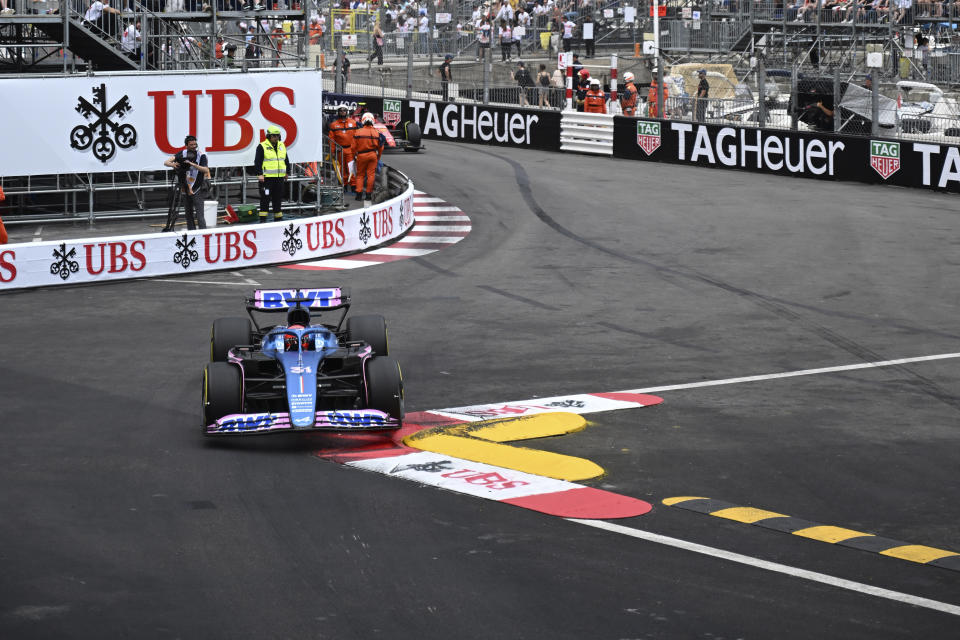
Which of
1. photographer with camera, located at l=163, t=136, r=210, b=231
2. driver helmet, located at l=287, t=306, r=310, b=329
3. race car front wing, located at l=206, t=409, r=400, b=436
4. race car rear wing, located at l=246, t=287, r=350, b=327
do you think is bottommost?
race car front wing, located at l=206, t=409, r=400, b=436

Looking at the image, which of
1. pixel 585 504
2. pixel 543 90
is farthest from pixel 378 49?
pixel 585 504

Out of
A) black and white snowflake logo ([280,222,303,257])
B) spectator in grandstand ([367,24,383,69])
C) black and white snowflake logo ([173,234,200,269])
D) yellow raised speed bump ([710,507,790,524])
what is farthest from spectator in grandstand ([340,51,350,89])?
yellow raised speed bump ([710,507,790,524])

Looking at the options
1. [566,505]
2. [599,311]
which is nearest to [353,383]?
[566,505]

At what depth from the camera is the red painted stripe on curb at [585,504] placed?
9664 millimetres

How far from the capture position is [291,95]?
2556 cm

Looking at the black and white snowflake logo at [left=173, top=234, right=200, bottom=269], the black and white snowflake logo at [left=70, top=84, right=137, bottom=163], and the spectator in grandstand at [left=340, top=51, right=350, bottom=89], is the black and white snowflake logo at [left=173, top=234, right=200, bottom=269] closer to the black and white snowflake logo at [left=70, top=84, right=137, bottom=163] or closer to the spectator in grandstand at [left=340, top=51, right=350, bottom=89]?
the black and white snowflake logo at [left=70, top=84, right=137, bottom=163]

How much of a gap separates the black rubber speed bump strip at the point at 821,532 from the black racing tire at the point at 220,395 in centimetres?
389

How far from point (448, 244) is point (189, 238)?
4802 millimetres

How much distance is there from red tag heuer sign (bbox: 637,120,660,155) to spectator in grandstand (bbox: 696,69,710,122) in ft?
4.56

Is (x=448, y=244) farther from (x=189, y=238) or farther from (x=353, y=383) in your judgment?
(x=353, y=383)

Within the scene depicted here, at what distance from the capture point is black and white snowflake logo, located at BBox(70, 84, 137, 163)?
2425 cm

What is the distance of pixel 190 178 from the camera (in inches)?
886

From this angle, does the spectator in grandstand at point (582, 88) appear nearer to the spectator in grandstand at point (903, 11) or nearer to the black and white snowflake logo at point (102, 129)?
the spectator in grandstand at point (903, 11)

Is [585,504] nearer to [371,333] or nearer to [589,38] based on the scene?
[371,333]
